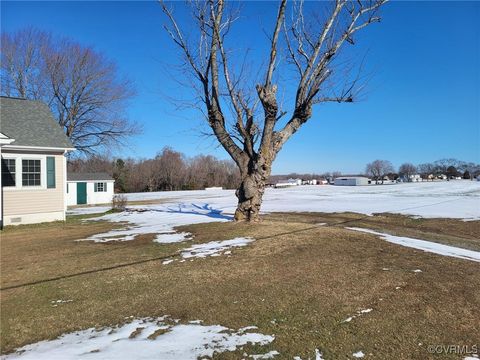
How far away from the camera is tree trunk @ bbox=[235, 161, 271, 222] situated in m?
11.9

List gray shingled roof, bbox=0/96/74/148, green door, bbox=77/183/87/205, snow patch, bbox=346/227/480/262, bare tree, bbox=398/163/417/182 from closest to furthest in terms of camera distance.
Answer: snow patch, bbox=346/227/480/262
gray shingled roof, bbox=0/96/74/148
green door, bbox=77/183/87/205
bare tree, bbox=398/163/417/182

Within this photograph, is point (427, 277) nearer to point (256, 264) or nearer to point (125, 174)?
point (256, 264)

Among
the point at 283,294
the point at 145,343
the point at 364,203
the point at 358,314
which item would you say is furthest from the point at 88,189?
the point at 358,314

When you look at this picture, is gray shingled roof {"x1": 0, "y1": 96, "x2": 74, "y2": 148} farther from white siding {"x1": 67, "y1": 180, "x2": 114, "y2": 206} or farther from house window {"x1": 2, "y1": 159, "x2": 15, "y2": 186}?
white siding {"x1": 67, "y1": 180, "x2": 114, "y2": 206}

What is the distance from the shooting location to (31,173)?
1570 centimetres

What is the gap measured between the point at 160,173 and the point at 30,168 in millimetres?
50658

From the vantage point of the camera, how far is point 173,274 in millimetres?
6453

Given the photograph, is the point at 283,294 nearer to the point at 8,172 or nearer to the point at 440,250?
the point at 440,250

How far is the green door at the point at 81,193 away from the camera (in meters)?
32.7

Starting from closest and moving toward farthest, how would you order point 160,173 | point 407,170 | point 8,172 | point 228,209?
point 8,172, point 228,209, point 160,173, point 407,170

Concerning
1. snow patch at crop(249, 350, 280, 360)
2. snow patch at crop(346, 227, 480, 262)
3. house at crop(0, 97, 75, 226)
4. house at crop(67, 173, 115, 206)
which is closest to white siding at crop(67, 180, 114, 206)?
house at crop(67, 173, 115, 206)

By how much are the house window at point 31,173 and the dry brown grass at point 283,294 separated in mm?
7621

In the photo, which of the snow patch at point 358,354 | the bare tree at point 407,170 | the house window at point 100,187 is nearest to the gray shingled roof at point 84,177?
the house window at point 100,187

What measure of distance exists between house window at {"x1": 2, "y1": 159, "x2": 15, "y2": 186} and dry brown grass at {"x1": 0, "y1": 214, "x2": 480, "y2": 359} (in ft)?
23.9
